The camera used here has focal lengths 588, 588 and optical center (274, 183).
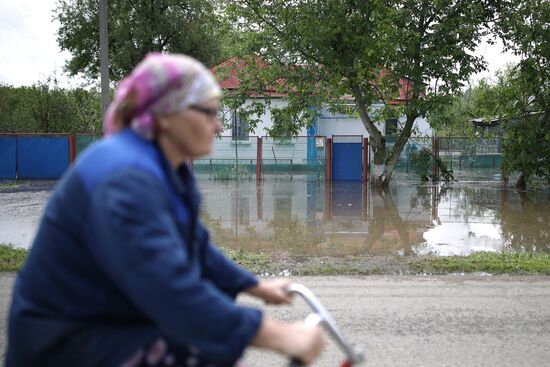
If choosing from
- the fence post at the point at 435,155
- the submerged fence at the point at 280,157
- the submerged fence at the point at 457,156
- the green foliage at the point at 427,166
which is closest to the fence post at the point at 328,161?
the submerged fence at the point at 280,157

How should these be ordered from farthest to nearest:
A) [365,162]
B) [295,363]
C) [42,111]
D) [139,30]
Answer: [139,30] < [42,111] < [365,162] < [295,363]

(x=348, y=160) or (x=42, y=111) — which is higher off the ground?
(x=42, y=111)

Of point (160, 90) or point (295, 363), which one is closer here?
point (160, 90)

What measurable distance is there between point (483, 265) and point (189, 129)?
6.55m

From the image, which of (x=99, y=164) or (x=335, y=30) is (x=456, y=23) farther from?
(x=99, y=164)

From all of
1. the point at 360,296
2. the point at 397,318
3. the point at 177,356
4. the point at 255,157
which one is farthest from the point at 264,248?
the point at 255,157

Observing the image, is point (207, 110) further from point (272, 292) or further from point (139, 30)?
point (139, 30)

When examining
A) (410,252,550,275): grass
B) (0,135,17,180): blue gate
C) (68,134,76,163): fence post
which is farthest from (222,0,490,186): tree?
(410,252,550,275): grass

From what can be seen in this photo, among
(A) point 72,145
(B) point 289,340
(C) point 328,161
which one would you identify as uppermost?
(A) point 72,145

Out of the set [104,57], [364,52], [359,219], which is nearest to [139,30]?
[364,52]

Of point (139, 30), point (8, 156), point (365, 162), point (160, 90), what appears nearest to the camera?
point (160, 90)

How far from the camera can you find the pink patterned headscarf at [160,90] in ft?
5.27

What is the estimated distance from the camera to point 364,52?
1783 centimetres

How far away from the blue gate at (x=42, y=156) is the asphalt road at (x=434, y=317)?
16.6 metres
